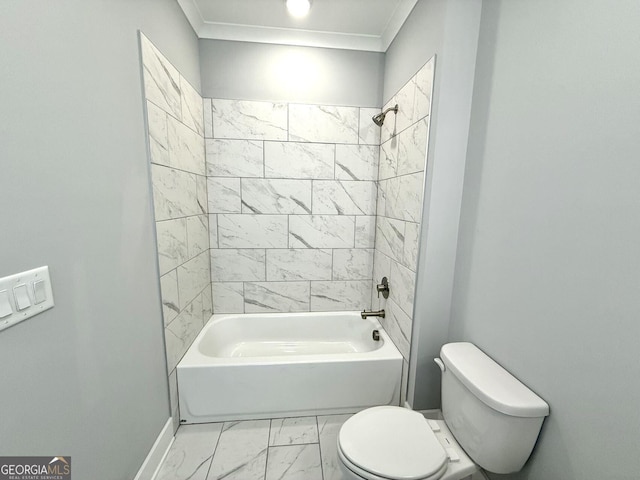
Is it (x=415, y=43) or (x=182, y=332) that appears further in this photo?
(x=182, y=332)

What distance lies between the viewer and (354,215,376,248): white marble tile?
2.16m

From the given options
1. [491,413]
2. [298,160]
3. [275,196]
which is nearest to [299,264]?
[275,196]

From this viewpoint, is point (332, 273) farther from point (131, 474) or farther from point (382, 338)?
point (131, 474)

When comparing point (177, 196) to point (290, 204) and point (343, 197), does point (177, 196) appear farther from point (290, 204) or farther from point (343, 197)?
point (343, 197)

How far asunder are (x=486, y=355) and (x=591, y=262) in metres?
0.62

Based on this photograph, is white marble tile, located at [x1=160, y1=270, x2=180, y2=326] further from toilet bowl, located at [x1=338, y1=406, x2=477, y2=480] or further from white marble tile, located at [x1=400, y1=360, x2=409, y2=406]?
white marble tile, located at [x1=400, y1=360, x2=409, y2=406]

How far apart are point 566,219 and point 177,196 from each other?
1.76 m

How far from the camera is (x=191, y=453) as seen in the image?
Result: 4.69 ft

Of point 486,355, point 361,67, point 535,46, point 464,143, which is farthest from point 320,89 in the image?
point 486,355

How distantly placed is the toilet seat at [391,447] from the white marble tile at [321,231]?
1.27 m

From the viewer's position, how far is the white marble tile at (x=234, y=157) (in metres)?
1.97

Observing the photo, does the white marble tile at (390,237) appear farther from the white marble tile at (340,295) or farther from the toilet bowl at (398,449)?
the toilet bowl at (398,449)

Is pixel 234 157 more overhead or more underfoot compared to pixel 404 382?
more overhead

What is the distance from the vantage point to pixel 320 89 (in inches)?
77.9
